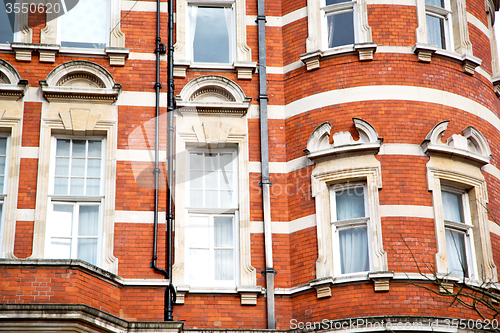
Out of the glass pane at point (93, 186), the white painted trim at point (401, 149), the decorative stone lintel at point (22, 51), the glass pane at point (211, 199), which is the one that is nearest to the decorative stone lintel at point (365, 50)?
the white painted trim at point (401, 149)

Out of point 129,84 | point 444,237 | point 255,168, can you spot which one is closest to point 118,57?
point 129,84

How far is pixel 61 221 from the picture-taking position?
14.3 meters

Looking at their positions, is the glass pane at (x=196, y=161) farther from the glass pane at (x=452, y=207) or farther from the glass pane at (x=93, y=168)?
the glass pane at (x=452, y=207)

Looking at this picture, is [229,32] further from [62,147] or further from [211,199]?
[62,147]

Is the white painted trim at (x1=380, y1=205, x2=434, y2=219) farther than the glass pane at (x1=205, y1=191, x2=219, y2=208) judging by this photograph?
No

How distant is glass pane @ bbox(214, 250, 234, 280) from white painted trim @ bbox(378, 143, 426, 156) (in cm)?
337

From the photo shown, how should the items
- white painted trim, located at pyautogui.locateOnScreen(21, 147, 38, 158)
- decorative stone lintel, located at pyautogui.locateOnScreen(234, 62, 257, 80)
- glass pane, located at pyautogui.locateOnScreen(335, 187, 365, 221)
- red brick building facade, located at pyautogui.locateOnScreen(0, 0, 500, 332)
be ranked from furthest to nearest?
decorative stone lintel, located at pyautogui.locateOnScreen(234, 62, 257, 80) < white painted trim, located at pyautogui.locateOnScreen(21, 147, 38, 158) < glass pane, located at pyautogui.locateOnScreen(335, 187, 365, 221) < red brick building facade, located at pyautogui.locateOnScreen(0, 0, 500, 332)

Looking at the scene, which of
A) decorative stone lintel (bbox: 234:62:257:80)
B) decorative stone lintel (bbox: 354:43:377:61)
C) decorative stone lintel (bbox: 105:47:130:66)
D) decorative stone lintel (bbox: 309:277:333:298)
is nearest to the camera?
decorative stone lintel (bbox: 309:277:333:298)

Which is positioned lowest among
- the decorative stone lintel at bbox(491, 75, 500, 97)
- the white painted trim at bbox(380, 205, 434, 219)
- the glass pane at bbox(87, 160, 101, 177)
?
the white painted trim at bbox(380, 205, 434, 219)

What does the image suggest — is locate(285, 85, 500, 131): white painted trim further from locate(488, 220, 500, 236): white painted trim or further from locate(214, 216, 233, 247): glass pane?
locate(214, 216, 233, 247): glass pane

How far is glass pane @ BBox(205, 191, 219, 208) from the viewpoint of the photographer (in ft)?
48.4

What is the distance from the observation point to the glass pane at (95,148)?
14.8m

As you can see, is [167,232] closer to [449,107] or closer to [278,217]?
[278,217]

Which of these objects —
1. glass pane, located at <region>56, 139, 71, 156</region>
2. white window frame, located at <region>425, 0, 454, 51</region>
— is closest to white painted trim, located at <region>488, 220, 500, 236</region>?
white window frame, located at <region>425, 0, 454, 51</region>
